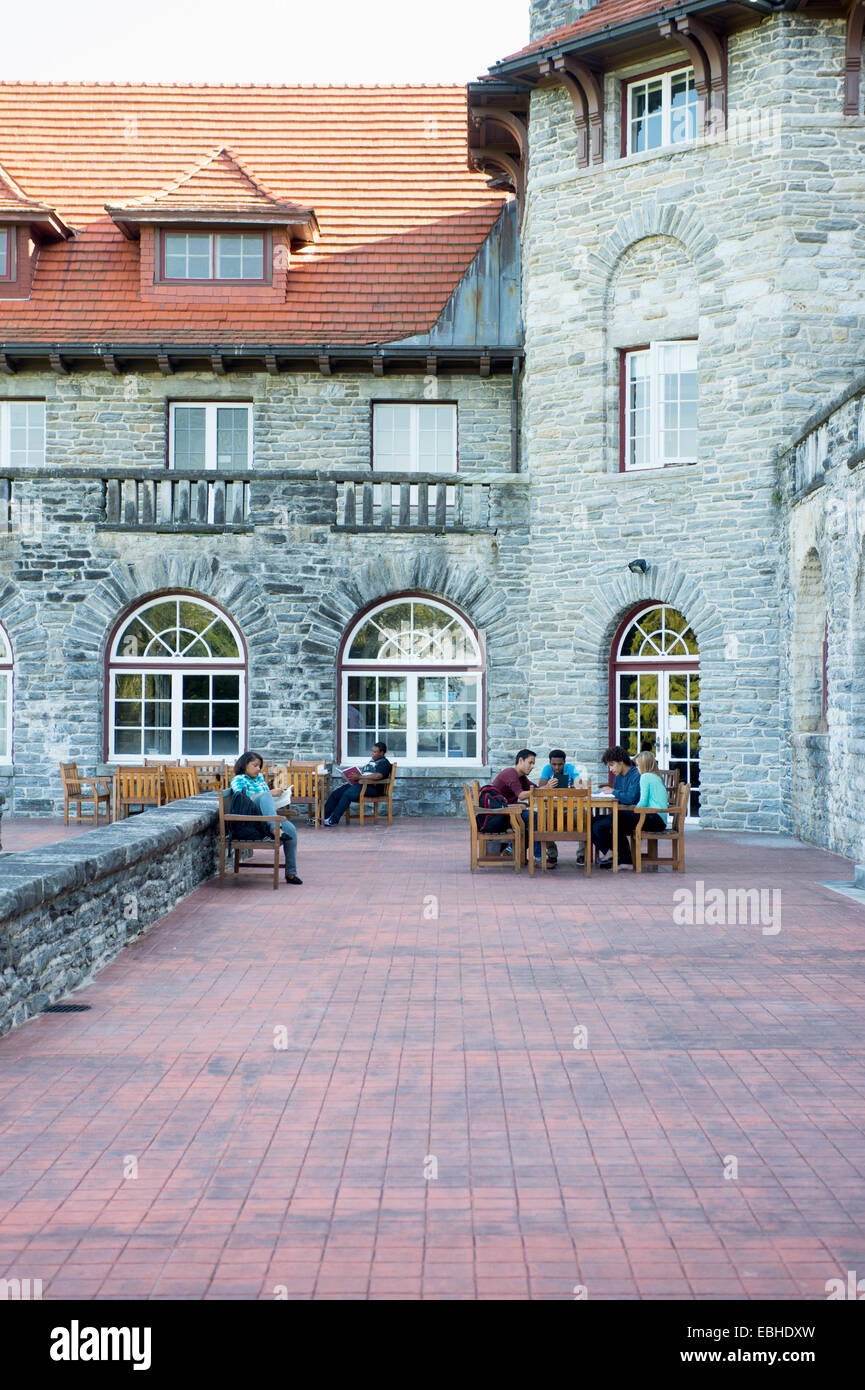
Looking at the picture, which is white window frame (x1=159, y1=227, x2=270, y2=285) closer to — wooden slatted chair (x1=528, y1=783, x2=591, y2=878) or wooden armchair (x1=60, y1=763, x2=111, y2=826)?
wooden armchair (x1=60, y1=763, x2=111, y2=826)

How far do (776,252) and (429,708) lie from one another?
7.75 metres

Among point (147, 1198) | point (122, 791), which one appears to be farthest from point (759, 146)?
point (147, 1198)

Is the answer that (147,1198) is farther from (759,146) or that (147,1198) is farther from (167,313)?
(167,313)

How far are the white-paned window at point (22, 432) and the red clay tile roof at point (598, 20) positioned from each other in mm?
8494

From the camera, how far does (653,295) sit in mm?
18516

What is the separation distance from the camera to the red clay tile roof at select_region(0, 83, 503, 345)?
2155 centimetres

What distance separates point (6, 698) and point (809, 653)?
11305 mm

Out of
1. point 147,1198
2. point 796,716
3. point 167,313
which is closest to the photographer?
point 147,1198

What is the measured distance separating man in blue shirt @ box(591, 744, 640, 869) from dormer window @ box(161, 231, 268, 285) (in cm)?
1180

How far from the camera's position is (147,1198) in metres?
4.59

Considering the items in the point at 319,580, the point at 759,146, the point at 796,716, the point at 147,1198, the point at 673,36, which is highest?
the point at 673,36

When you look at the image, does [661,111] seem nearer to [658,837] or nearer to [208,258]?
[208,258]

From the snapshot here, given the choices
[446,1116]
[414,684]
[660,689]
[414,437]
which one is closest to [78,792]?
[414,684]

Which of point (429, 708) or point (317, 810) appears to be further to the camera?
point (429, 708)
